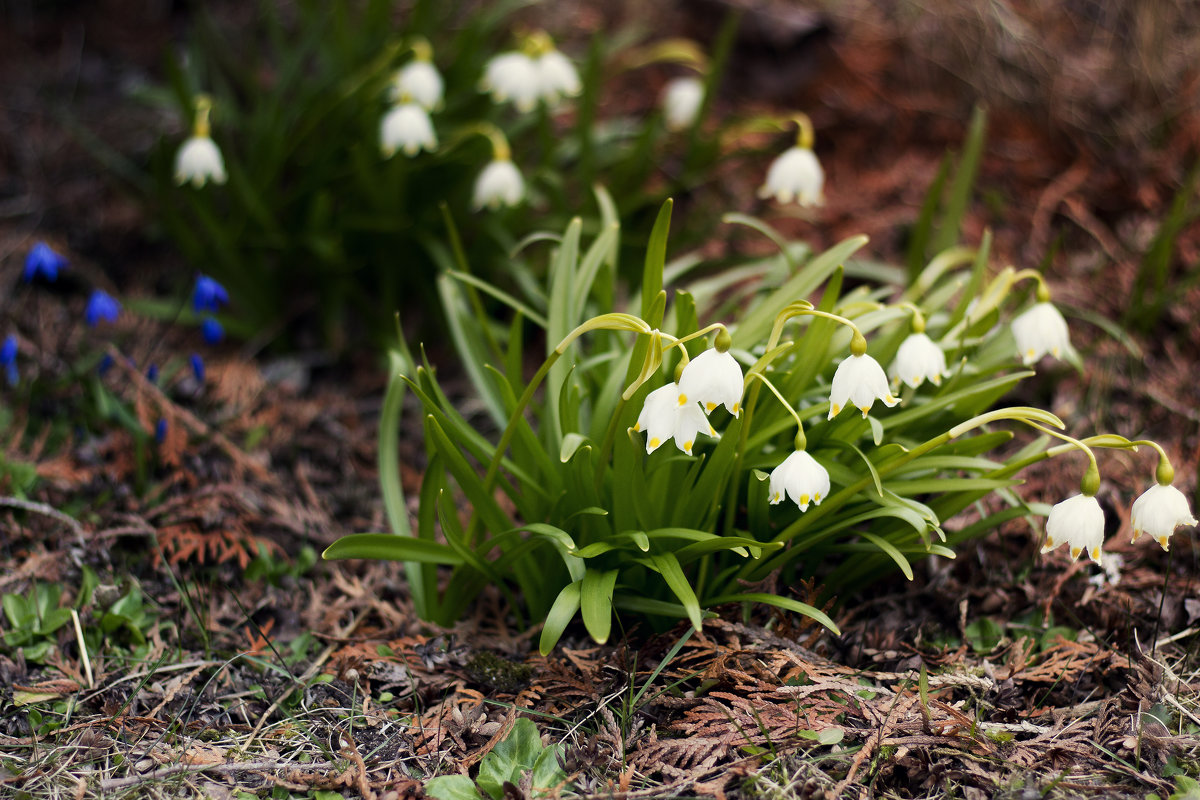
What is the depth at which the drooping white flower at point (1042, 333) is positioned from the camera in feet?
6.88

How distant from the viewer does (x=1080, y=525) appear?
1677 millimetres

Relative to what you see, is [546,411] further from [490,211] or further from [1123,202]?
[1123,202]

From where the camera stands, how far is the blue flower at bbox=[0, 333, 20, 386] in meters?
2.60

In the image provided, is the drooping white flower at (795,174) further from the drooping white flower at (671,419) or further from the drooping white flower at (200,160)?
the drooping white flower at (200,160)

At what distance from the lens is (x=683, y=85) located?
3.40 metres

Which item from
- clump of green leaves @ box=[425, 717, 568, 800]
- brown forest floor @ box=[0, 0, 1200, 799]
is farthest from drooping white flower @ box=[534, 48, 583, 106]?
clump of green leaves @ box=[425, 717, 568, 800]

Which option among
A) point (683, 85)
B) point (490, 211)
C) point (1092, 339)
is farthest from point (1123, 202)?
point (490, 211)

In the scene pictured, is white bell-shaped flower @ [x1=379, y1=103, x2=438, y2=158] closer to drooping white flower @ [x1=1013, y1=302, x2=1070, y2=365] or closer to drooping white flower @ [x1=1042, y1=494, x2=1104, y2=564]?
drooping white flower @ [x1=1013, y1=302, x2=1070, y2=365]

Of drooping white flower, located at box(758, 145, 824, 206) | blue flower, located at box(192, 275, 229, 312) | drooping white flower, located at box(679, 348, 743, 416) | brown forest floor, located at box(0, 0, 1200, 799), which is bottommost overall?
brown forest floor, located at box(0, 0, 1200, 799)

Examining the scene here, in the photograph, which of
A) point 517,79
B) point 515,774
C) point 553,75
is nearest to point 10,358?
point 517,79

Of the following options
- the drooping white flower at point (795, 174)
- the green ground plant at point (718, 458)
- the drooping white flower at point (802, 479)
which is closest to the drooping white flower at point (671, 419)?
the green ground plant at point (718, 458)

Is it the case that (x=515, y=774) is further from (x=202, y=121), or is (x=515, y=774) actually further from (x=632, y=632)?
(x=202, y=121)

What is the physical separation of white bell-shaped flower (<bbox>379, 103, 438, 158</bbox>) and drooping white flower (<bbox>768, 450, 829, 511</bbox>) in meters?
1.61

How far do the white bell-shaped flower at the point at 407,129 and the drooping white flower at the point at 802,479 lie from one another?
5.29ft
